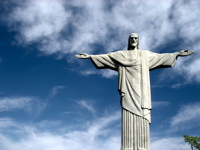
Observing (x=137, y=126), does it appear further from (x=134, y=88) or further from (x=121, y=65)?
(x=121, y=65)

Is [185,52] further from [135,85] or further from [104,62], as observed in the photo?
[104,62]

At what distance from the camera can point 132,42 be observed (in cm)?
1227

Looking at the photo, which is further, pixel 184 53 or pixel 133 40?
pixel 133 40

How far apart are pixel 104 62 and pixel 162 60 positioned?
9.95ft

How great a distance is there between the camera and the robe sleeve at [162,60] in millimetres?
11773

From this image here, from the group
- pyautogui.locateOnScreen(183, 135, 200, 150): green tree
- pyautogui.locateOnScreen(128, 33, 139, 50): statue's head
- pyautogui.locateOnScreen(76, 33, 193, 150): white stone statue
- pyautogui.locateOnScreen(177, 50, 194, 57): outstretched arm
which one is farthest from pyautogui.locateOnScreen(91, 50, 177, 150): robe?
pyautogui.locateOnScreen(183, 135, 200, 150): green tree

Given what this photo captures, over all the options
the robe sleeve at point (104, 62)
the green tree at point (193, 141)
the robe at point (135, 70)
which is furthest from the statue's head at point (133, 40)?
the green tree at point (193, 141)

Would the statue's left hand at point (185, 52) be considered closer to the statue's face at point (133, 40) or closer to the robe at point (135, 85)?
the robe at point (135, 85)

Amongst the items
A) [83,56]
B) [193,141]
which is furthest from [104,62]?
[193,141]

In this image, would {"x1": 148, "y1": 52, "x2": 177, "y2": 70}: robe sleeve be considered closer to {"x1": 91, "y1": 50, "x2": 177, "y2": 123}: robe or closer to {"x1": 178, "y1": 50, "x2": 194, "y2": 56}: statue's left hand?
{"x1": 91, "y1": 50, "x2": 177, "y2": 123}: robe

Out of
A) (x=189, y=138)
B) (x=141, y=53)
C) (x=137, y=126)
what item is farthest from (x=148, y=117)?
(x=189, y=138)

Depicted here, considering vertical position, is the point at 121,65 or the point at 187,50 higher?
the point at 187,50

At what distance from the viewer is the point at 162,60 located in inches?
466

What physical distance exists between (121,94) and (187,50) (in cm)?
409
